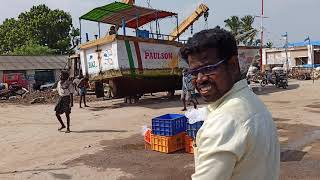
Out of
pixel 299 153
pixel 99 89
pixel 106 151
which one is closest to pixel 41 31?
pixel 99 89

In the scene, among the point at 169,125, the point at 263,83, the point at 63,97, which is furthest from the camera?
the point at 263,83

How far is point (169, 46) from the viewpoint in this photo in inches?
734

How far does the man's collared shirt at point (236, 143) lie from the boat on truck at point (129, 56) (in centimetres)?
1465

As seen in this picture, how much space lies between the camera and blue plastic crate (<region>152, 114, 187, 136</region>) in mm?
7777

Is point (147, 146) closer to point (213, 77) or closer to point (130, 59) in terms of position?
point (213, 77)

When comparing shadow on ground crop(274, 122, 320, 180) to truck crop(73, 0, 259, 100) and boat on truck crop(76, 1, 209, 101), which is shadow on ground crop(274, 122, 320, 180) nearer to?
truck crop(73, 0, 259, 100)

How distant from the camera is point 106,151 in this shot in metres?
8.52

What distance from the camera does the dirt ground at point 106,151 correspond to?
6.77m

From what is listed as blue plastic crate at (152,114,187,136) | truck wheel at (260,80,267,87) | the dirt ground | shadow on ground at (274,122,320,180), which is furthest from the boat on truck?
truck wheel at (260,80,267,87)

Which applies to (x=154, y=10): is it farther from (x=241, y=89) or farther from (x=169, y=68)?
(x=241, y=89)

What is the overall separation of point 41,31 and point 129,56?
38.8 meters

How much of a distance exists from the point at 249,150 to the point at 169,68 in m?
17.3

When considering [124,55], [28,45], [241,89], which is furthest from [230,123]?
[28,45]

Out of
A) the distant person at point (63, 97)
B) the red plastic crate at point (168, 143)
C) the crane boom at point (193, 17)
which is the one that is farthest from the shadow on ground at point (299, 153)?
the crane boom at point (193, 17)
